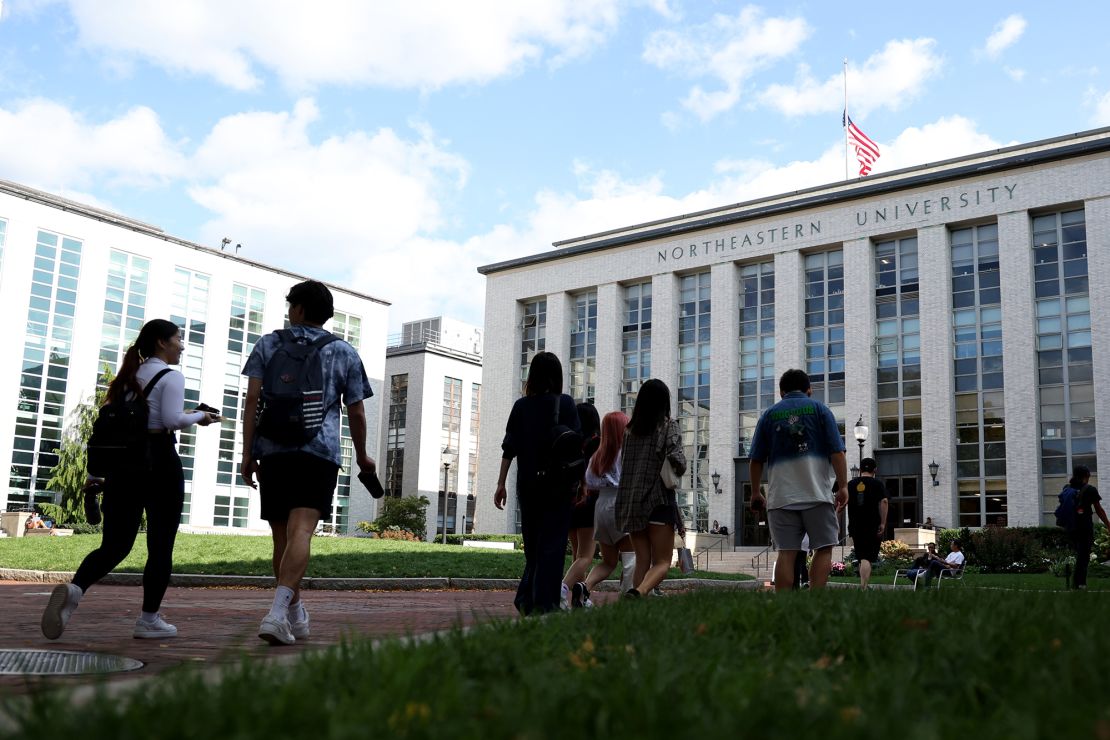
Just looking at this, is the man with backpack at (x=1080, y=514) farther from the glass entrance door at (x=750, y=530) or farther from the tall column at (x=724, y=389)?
the tall column at (x=724, y=389)

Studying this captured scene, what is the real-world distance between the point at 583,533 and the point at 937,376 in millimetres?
37425

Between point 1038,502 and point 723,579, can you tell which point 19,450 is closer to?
point 723,579

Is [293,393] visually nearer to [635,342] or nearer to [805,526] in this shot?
[805,526]

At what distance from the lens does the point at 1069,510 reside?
14398 millimetres

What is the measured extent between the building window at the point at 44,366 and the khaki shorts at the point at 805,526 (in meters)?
49.2

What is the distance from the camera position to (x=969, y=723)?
89.3 inches

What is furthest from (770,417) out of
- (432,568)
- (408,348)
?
(408,348)

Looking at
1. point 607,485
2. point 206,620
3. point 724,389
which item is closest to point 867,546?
point 607,485

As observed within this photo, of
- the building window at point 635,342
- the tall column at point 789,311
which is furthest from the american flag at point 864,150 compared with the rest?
the building window at point 635,342

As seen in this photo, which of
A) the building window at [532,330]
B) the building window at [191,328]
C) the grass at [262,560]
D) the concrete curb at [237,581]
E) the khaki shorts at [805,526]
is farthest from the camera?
the building window at [532,330]

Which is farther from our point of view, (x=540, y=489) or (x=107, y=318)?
(x=107, y=318)

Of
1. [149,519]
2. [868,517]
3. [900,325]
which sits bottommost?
[149,519]

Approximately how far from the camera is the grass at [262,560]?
15.2 m

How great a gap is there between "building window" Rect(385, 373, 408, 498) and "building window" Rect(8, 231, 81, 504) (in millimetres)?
34673
